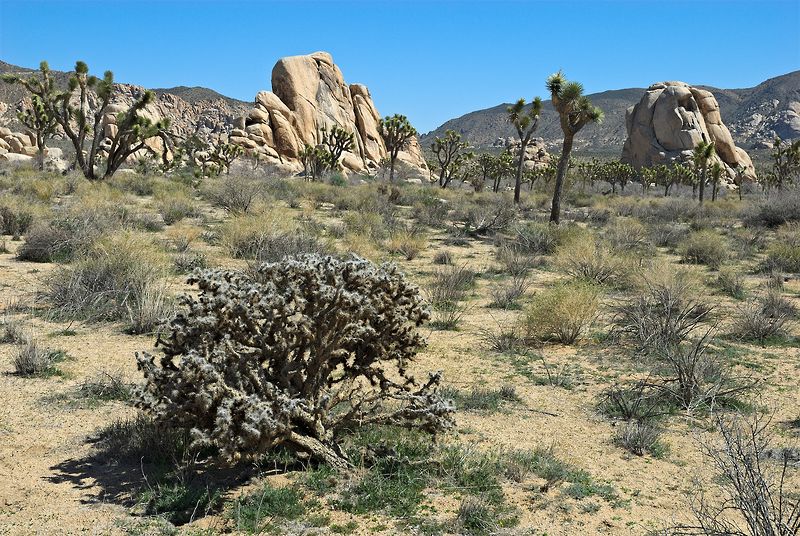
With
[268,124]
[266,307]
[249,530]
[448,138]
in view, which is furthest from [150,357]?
[268,124]

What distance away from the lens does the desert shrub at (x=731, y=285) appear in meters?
12.1

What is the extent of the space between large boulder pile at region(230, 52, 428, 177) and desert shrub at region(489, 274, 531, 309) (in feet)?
132

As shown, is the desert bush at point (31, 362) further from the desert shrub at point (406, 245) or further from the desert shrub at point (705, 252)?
the desert shrub at point (705, 252)

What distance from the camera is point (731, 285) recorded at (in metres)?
12.4

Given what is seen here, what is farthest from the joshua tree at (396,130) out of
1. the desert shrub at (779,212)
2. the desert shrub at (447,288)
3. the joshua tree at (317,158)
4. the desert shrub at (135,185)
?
the desert shrub at (447,288)

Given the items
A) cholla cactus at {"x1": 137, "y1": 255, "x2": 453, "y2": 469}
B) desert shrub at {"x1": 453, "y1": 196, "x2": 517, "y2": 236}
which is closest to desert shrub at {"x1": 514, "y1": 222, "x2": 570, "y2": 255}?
desert shrub at {"x1": 453, "y1": 196, "x2": 517, "y2": 236}

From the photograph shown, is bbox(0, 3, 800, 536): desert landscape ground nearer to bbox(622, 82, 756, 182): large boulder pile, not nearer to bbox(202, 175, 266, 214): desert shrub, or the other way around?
bbox(202, 175, 266, 214): desert shrub

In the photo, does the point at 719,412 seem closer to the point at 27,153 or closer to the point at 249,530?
the point at 249,530

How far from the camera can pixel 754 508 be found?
3.05 metres

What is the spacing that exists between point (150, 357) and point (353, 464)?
1.61 metres

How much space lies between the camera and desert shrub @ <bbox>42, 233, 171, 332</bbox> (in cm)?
846

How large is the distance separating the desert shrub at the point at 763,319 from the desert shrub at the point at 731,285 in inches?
59.1

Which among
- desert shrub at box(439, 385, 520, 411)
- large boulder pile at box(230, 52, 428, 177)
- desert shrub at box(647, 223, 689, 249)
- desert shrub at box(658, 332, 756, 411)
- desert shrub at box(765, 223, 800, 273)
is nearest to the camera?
desert shrub at box(439, 385, 520, 411)

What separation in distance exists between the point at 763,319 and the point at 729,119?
152027 mm
